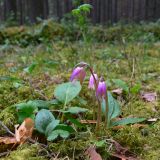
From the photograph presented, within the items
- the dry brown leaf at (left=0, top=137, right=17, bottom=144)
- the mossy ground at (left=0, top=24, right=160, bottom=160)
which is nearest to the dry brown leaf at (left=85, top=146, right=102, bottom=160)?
the mossy ground at (left=0, top=24, right=160, bottom=160)

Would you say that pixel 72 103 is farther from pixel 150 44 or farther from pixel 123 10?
pixel 123 10

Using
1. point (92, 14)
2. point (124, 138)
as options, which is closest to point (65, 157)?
point (124, 138)

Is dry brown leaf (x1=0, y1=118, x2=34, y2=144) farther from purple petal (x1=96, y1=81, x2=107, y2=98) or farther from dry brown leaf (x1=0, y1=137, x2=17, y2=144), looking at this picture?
purple petal (x1=96, y1=81, x2=107, y2=98)

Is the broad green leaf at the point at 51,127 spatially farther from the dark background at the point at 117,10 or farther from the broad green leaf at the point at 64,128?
the dark background at the point at 117,10

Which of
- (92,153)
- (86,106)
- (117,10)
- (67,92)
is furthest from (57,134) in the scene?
(117,10)

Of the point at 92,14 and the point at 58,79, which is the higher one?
the point at 58,79
